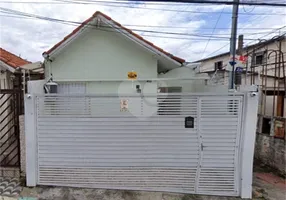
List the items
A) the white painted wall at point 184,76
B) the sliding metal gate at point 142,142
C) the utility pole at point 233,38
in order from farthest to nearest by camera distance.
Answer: the white painted wall at point 184,76 → the utility pole at point 233,38 → the sliding metal gate at point 142,142

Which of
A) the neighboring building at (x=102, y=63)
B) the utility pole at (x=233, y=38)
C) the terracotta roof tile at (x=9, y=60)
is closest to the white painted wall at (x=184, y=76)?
the neighboring building at (x=102, y=63)

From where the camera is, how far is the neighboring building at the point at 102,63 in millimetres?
8102

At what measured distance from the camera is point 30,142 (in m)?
5.25

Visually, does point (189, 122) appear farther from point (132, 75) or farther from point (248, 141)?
point (132, 75)

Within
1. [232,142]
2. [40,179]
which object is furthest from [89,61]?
[232,142]

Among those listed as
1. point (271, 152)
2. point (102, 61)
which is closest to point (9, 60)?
point (102, 61)

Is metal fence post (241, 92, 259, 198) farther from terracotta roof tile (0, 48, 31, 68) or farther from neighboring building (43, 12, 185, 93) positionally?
terracotta roof tile (0, 48, 31, 68)

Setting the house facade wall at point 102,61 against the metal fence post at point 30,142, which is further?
the house facade wall at point 102,61

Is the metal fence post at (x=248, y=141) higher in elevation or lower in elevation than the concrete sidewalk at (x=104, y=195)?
higher

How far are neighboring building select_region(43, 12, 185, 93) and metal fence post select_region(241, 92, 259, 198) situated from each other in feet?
12.6

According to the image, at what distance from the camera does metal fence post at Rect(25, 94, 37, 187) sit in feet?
16.9

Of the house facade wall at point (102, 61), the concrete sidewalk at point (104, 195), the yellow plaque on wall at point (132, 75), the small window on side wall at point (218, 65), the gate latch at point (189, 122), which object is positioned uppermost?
the small window on side wall at point (218, 65)

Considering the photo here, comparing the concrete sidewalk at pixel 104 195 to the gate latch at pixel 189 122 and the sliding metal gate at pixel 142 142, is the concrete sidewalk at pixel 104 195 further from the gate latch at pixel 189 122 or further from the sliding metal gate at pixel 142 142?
the gate latch at pixel 189 122

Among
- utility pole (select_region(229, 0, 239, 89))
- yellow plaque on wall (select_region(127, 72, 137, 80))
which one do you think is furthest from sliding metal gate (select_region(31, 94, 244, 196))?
yellow plaque on wall (select_region(127, 72, 137, 80))
